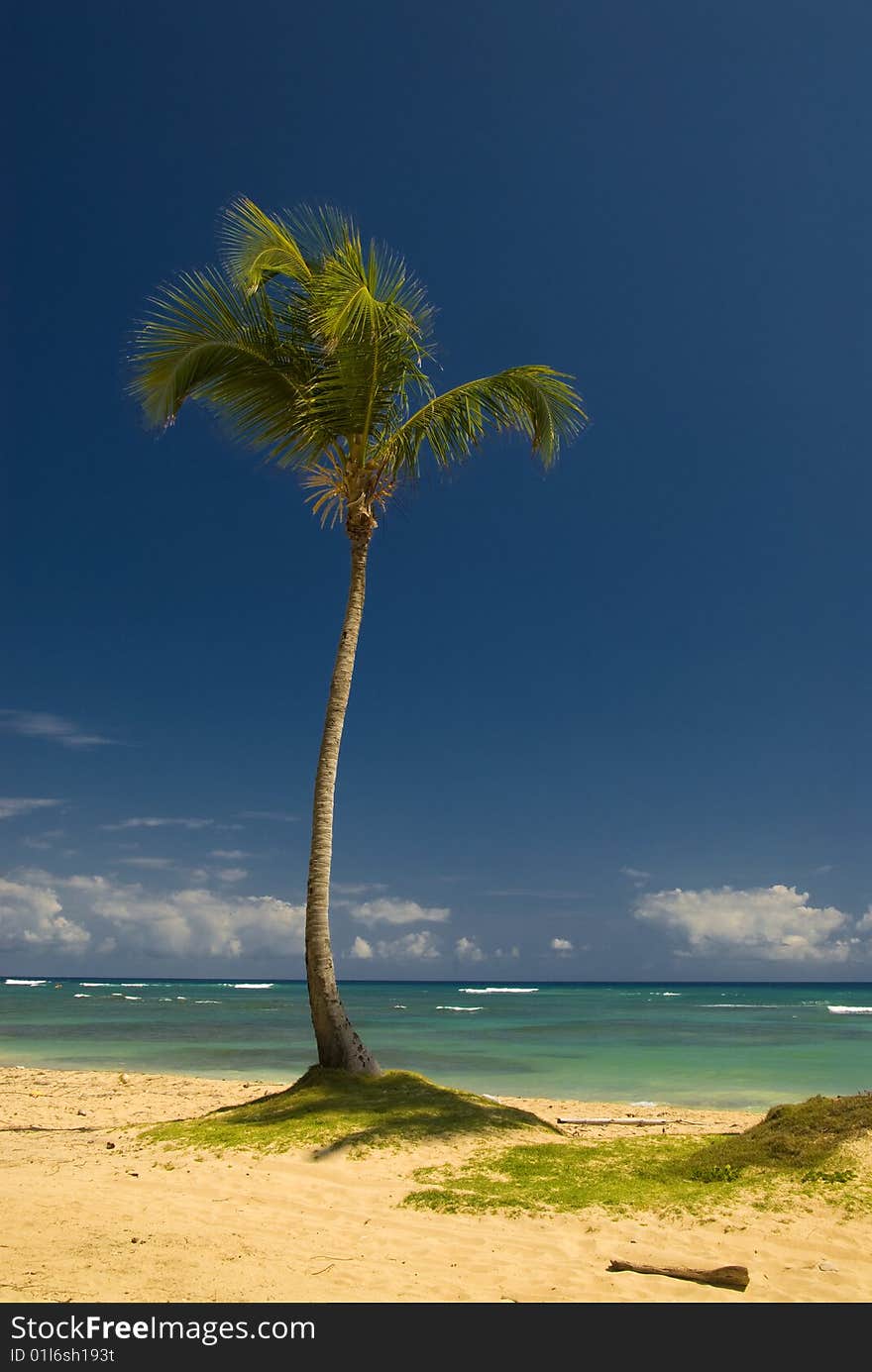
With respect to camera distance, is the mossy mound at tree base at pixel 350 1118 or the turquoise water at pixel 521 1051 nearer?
the mossy mound at tree base at pixel 350 1118

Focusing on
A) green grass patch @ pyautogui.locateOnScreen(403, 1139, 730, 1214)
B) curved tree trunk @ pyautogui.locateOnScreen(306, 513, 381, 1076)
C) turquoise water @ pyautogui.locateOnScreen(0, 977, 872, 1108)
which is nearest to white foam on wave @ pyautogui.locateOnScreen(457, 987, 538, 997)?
turquoise water @ pyautogui.locateOnScreen(0, 977, 872, 1108)

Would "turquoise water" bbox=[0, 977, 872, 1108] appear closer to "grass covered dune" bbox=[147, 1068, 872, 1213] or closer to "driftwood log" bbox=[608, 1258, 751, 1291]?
"grass covered dune" bbox=[147, 1068, 872, 1213]

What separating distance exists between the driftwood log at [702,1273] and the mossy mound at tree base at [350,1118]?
Result: 3.66m

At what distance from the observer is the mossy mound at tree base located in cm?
868

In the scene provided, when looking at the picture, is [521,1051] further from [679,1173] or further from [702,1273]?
[702,1273]

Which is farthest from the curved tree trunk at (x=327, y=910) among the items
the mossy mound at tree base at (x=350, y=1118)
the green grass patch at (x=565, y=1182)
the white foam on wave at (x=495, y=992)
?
the white foam on wave at (x=495, y=992)

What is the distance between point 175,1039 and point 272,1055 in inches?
272

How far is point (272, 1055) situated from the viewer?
24547 millimetres

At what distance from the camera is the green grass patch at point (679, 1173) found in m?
6.62

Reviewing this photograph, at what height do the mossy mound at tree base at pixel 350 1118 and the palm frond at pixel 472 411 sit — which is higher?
the palm frond at pixel 472 411

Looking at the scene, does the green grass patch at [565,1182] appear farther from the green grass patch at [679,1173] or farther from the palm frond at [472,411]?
the palm frond at [472,411]
